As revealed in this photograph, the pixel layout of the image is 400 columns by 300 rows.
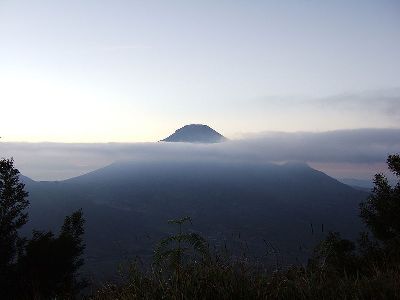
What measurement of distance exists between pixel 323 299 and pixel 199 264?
2019 mm

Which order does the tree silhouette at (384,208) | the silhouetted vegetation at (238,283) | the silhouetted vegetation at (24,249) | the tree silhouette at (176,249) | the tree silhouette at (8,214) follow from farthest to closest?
the tree silhouette at (8,214)
the silhouetted vegetation at (24,249)
the tree silhouette at (384,208)
the tree silhouette at (176,249)
the silhouetted vegetation at (238,283)

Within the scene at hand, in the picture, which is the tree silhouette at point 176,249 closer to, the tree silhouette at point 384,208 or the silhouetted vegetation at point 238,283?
the silhouetted vegetation at point 238,283

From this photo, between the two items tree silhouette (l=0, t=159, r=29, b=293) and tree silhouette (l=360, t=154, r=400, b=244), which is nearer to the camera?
tree silhouette (l=360, t=154, r=400, b=244)

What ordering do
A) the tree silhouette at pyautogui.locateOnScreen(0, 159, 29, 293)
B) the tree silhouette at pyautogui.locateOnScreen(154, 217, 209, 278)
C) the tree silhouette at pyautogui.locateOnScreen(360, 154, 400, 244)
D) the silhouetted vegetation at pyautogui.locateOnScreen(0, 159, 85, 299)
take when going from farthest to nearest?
the tree silhouette at pyautogui.locateOnScreen(0, 159, 29, 293)
the silhouetted vegetation at pyautogui.locateOnScreen(0, 159, 85, 299)
the tree silhouette at pyautogui.locateOnScreen(360, 154, 400, 244)
the tree silhouette at pyautogui.locateOnScreen(154, 217, 209, 278)

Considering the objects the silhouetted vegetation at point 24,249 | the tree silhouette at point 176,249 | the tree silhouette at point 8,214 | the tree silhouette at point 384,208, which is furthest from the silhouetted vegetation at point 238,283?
the tree silhouette at point 8,214

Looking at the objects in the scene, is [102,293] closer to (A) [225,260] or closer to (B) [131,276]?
(B) [131,276]

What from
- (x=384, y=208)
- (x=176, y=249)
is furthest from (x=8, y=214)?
(x=176, y=249)

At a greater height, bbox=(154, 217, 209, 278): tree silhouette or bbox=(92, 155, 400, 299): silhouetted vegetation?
bbox=(154, 217, 209, 278): tree silhouette

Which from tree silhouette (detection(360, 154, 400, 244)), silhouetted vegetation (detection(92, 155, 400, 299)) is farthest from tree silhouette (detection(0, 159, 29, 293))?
silhouetted vegetation (detection(92, 155, 400, 299))

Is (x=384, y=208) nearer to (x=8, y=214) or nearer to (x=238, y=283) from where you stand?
(x=238, y=283)

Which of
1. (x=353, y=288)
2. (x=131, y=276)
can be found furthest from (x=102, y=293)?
(x=353, y=288)

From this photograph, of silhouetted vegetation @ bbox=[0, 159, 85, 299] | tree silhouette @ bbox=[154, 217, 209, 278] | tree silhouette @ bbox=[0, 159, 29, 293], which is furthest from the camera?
tree silhouette @ bbox=[0, 159, 29, 293]

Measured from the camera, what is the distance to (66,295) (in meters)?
6.91

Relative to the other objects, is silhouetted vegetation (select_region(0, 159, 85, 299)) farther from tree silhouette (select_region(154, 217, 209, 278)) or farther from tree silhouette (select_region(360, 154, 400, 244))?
tree silhouette (select_region(154, 217, 209, 278))
